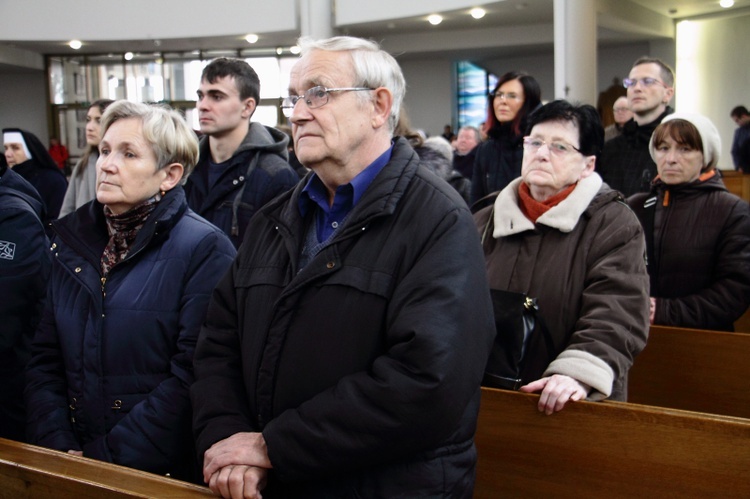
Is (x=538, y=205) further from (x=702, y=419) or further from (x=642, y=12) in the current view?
(x=642, y=12)

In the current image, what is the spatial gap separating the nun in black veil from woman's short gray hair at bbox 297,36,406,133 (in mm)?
4417

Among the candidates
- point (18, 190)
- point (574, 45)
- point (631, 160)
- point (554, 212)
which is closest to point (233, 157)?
point (18, 190)

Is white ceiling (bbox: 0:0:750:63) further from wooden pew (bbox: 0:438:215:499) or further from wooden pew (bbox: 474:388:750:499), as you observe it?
wooden pew (bbox: 0:438:215:499)

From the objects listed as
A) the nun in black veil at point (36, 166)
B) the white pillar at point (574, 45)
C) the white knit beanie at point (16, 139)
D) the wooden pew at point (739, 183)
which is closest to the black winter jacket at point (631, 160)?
the nun in black veil at point (36, 166)

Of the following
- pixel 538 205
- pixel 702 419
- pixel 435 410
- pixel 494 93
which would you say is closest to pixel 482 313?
pixel 435 410

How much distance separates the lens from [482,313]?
66.9 inches

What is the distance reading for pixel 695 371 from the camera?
2916 millimetres

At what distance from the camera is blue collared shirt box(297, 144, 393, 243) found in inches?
73.2

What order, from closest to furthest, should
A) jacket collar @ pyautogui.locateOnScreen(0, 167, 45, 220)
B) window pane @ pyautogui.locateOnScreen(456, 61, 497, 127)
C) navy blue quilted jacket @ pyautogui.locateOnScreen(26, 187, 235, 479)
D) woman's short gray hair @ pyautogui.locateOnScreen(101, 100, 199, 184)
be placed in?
navy blue quilted jacket @ pyautogui.locateOnScreen(26, 187, 235, 479), woman's short gray hair @ pyautogui.locateOnScreen(101, 100, 199, 184), jacket collar @ pyautogui.locateOnScreen(0, 167, 45, 220), window pane @ pyautogui.locateOnScreen(456, 61, 497, 127)

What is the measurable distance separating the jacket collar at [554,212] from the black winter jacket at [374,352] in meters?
0.75

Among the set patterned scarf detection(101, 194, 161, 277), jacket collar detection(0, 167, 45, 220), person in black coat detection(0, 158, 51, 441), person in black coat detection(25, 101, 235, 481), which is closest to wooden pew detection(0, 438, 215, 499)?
person in black coat detection(25, 101, 235, 481)

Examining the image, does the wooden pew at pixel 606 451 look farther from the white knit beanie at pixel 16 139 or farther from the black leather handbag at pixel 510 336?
the white knit beanie at pixel 16 139

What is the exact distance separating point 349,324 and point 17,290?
1412mm

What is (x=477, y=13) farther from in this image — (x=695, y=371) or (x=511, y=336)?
(x=511, y=336)
